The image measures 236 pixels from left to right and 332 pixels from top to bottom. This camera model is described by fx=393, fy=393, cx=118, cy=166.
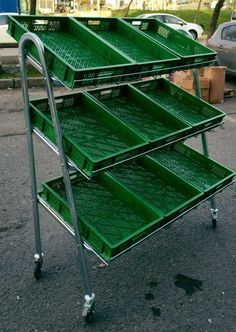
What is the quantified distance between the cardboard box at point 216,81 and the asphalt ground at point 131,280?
4.12 metres

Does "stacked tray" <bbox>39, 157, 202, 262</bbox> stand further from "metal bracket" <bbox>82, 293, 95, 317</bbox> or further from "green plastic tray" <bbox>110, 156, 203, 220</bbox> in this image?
"metal bracket" <bbox>82, 293, 95, 317</bbox>

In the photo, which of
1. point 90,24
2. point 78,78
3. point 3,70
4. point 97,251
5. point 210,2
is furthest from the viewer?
point 210,2

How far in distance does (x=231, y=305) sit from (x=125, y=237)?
91cm

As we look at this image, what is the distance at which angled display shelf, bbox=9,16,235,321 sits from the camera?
82.6 inches

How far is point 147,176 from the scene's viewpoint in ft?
→ 10.1

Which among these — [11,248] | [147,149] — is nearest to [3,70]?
[11,248]

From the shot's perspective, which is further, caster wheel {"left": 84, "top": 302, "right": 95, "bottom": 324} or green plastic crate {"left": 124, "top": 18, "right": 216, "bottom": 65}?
green plastic crate {"left": 124, "top": 18, "right": 216, "bottom": 65}

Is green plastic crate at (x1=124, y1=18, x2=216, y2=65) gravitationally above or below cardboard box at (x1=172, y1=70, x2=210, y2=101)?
above

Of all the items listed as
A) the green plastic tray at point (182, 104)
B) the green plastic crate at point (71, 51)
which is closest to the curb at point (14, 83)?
the green plastic tray at point (182, 104)

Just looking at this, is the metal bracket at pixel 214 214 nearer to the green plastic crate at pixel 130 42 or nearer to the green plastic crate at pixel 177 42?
the green plastic crate at pixel 177 42

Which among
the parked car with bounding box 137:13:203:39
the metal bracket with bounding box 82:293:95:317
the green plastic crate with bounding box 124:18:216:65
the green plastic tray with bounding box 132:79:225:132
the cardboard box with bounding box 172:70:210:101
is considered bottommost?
the parked car with bounding box 137:13:203:39

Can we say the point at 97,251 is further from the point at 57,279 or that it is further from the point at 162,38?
the point at 162,38

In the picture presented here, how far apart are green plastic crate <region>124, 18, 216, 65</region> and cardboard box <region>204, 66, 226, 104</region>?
15.3 ft

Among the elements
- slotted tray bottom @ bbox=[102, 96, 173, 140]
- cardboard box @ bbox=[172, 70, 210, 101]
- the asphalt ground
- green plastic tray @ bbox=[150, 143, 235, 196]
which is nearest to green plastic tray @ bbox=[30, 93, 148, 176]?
slotted tray bottom @ bbox=[102, 96, 173, 140]
